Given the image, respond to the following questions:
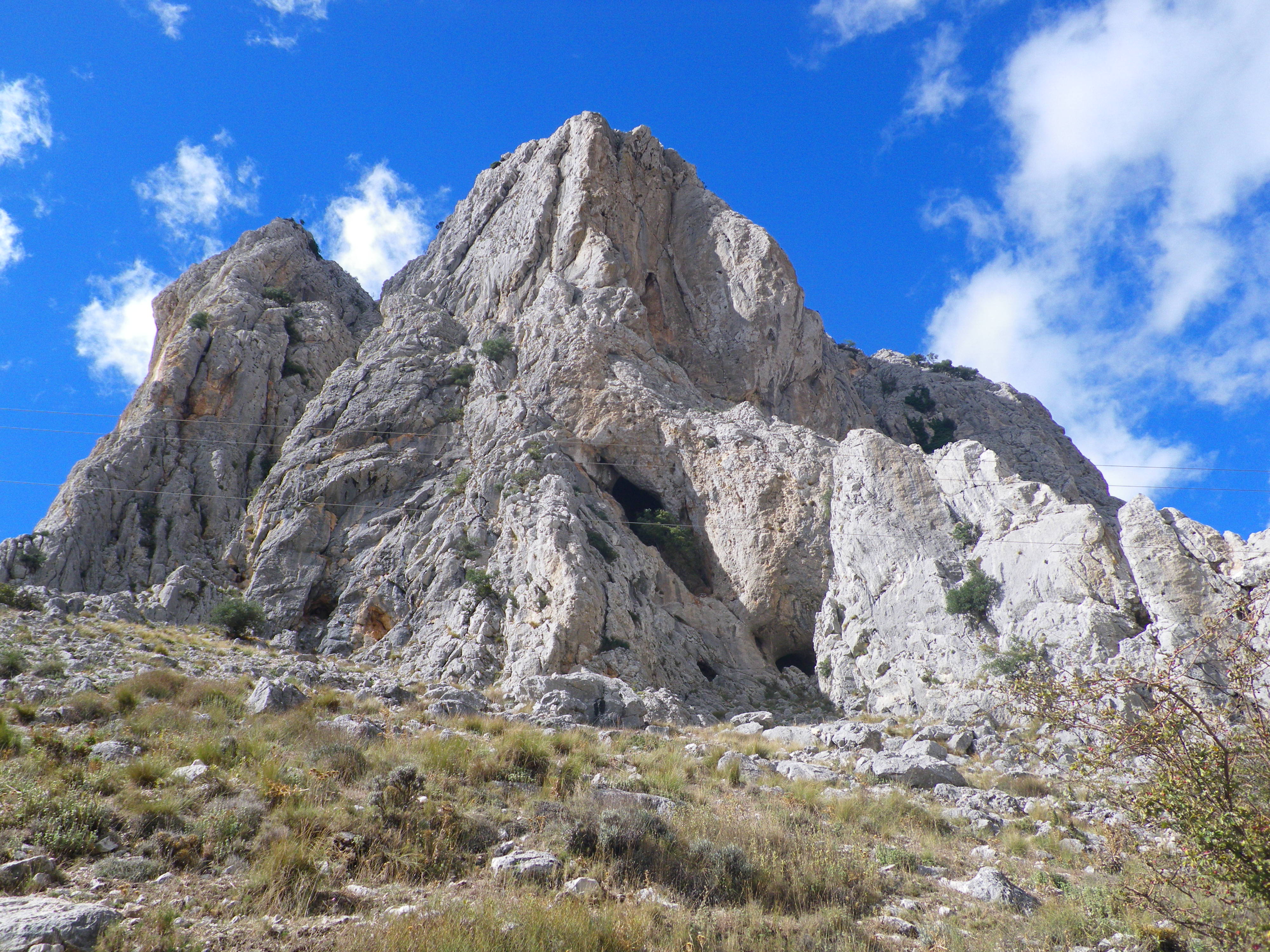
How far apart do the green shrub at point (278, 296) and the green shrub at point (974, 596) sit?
146 ft

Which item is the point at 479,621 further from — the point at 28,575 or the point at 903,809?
the point at 28,575

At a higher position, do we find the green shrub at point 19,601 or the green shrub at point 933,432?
the green shrub at point 933,432

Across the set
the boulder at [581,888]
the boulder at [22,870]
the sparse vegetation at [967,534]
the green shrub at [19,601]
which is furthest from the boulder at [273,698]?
the sparse vegetation at [967,534]

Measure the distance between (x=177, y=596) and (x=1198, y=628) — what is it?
33809mm

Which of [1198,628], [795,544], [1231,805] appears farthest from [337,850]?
[795,544]

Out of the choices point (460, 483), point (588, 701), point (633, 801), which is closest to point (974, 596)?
point (588, 701)

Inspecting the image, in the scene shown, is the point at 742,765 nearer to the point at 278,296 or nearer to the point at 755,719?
the point at 755,719

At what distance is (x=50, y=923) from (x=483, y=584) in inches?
832

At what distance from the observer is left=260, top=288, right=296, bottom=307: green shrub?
46.3 m

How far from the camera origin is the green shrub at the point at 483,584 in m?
25.8

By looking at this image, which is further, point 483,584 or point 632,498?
point 632,498

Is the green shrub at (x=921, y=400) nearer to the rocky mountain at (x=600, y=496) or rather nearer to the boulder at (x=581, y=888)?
the rocky mountain at (x=600, y=496)

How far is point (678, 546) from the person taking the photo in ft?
102

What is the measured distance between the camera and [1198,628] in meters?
17.4
